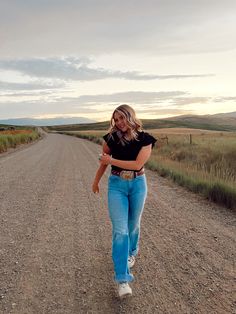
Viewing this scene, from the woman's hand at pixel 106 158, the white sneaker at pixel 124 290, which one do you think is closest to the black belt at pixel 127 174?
the woman's hand at pixel 106 158

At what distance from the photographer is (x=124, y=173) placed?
4.37 m

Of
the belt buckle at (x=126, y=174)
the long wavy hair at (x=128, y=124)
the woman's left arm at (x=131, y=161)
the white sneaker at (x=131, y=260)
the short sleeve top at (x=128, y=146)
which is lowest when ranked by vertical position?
the white sneaker at (x=131, y=260)

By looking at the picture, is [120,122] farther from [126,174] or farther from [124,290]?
[124,290]

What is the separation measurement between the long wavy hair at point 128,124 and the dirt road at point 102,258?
5.41 ft

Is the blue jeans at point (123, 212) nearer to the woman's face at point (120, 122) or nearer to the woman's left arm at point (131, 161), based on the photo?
the woman's left arm at point (131, 161)

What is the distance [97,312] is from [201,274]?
1517 mm

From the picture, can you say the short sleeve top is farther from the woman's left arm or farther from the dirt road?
the dirt road

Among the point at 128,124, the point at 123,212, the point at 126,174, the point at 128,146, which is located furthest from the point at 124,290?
the point at 128,124

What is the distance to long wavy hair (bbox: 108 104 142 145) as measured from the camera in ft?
13.8

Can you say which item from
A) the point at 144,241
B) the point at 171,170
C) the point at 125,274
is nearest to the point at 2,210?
the point at 144,241

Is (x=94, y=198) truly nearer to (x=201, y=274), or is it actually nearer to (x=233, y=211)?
(x=233, y=211)

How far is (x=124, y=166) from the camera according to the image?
169 inches

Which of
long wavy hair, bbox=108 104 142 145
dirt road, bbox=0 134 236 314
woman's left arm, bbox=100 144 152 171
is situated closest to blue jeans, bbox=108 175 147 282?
woman's left arm, bbox=100 144 152 171

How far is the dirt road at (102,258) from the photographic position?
407 cm
